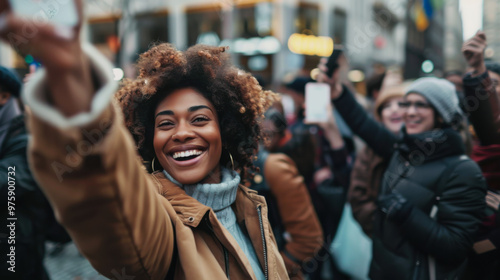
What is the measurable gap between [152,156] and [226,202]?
45 centimetres

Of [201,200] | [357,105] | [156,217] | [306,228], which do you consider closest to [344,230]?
[306,228]

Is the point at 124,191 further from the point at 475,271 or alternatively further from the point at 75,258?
the point at 75,258

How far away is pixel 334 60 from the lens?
2898 millimetres

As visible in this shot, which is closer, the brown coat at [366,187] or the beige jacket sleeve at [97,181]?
the beige jacket sleeve at [97,181]

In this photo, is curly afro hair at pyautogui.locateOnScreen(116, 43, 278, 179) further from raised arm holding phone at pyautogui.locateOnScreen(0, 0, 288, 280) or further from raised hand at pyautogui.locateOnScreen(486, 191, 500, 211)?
raised hand at pyautogui.locateOnScreen(486, 191, 500, 211)

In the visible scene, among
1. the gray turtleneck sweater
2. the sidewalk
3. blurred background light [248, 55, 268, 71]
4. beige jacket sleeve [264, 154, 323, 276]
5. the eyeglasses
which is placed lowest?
the sidewalk

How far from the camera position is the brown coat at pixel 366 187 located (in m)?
3.16

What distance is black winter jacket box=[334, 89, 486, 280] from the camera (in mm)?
2244

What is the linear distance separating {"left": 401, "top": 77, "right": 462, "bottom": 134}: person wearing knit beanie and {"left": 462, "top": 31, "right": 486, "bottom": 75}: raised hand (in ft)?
0.99

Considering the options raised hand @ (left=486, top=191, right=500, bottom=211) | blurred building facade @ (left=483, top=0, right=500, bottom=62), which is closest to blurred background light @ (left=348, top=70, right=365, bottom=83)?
blurred building facade @ (left=483, top=0, right=500, bottom=62)

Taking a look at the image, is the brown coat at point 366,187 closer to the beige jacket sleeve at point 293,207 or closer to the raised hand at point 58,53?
the beige jacket sleeve at point 293,207

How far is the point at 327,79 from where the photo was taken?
2988 millimetres

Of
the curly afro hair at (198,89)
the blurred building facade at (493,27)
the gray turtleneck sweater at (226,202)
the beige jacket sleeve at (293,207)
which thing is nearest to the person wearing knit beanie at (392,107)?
the blurred building facade at (493,27)

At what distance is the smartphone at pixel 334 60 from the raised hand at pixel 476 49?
826 mm
